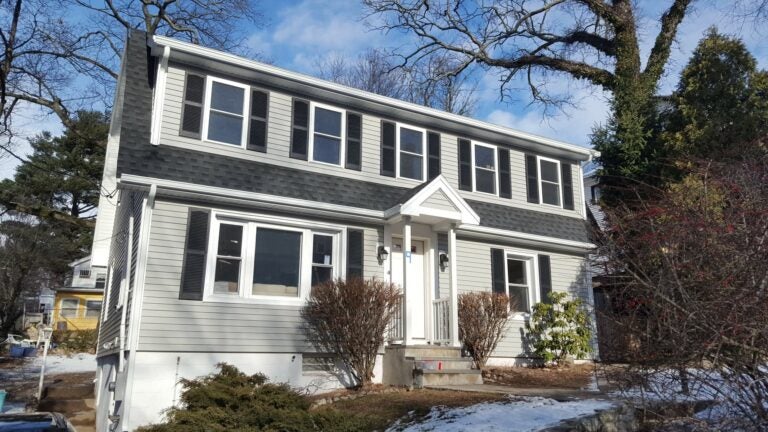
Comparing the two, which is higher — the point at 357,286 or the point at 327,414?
the point at 357,286

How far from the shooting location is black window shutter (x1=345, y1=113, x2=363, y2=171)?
11.4 meters

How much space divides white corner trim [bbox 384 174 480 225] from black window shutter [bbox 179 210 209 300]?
3333mm

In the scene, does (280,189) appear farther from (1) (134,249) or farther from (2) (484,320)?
(2) (484,320)

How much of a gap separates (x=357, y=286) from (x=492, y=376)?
3122 millimetres

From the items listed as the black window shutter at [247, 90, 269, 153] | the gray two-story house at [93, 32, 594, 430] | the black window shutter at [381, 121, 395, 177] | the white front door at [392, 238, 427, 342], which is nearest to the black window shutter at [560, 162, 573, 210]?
the gray two-story house at [93, 32, 594, 430]

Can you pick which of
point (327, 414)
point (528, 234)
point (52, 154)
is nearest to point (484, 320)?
point (528, 234)

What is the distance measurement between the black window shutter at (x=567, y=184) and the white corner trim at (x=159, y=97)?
30.5ft

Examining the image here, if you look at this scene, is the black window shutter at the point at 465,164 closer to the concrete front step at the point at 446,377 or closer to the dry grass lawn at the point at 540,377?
the dry grass lawn at the point at 540,377

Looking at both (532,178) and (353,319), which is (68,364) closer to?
(353,319)

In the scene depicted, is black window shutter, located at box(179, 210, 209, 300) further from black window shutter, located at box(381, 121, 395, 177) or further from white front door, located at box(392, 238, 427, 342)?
black window shutter, located at box(381, 121, 395, 177)

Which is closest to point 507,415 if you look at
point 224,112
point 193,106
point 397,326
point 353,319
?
point 353,319

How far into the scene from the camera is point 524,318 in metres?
12.3

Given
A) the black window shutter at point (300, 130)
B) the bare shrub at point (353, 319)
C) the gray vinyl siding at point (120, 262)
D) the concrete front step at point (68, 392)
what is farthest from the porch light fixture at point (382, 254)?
the concrete front step at point (68, 392)

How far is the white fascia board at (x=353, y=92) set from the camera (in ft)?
32.6
